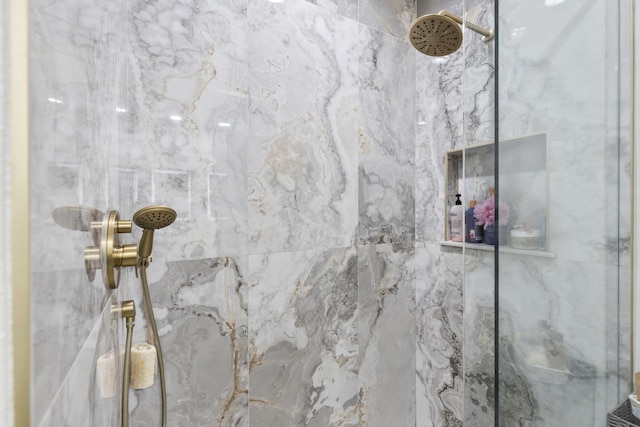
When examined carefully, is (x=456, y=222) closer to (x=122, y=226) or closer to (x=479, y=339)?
(x=479, y=339)

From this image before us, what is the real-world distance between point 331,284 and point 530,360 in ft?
2.51

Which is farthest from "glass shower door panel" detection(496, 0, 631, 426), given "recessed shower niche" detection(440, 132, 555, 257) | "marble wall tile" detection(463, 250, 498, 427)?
"marble wall tile" detection(463, 250, 498, 427)

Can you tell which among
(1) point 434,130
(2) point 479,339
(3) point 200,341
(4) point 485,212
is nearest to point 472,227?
(4) point 485,212

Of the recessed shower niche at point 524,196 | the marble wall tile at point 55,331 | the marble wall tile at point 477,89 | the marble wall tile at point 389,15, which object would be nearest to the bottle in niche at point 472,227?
the marble wall tile at point 477,89

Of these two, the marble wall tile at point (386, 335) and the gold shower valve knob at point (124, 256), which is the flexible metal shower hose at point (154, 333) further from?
the marble wall tile at point (386, 335)

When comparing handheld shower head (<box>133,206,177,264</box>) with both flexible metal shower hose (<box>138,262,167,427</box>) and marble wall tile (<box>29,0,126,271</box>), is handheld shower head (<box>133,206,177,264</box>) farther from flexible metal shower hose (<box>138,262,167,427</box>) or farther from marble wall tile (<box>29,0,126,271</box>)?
marble wall tile (<box>29,0,126,271</box>)

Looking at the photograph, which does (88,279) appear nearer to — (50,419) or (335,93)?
(50,419)

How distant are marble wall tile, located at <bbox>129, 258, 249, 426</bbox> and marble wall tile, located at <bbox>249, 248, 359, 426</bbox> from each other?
0.05m

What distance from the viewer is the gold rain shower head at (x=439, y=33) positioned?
94 centimetres

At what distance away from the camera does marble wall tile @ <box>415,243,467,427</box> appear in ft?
4.78

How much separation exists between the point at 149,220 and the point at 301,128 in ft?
2.36

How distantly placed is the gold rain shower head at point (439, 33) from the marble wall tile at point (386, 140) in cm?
47

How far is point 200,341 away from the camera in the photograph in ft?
3.52

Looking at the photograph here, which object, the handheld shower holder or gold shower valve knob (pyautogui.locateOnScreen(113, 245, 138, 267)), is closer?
the handheld shower holder
